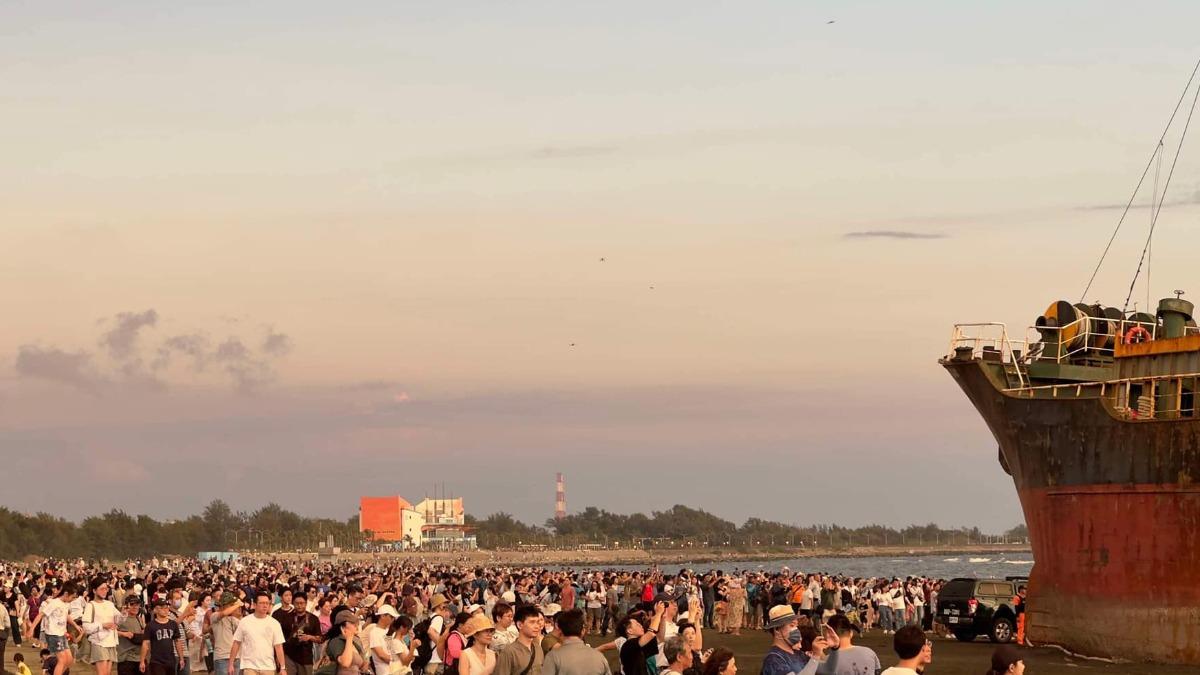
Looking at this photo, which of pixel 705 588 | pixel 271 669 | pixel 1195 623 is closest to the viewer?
pixel 271 669

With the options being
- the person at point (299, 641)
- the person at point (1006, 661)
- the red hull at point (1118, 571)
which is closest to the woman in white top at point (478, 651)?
the person at point (299, 641)

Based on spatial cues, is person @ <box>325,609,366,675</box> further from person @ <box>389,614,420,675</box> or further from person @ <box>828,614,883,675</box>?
person @ <box>828,614,883,675</box>

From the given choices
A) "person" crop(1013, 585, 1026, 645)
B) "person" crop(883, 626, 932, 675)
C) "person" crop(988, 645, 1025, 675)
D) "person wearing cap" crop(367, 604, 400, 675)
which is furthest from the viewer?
"person" crop(1013, 585, 1026, 645)

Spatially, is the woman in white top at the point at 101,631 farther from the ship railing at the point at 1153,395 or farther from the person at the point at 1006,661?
the ship railing at the point at 1153,395

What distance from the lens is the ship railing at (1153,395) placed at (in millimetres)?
31141

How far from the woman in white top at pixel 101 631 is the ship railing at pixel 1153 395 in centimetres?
2019

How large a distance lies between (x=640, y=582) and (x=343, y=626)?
27.9 m

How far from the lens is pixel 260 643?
16422mm

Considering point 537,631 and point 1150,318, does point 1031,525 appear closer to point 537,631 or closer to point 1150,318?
point 1150,318

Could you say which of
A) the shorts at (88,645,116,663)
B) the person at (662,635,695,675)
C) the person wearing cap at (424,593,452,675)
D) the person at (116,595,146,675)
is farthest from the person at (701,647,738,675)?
the shorts at (88,645,116,663)

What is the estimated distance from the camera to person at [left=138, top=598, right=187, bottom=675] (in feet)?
59.1

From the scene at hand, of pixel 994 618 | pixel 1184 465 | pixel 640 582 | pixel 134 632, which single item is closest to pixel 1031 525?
pixel 994 618

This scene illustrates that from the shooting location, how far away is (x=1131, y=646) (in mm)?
30719

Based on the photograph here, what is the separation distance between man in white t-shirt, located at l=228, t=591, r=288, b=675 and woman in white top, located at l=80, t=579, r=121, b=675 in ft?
10.6
